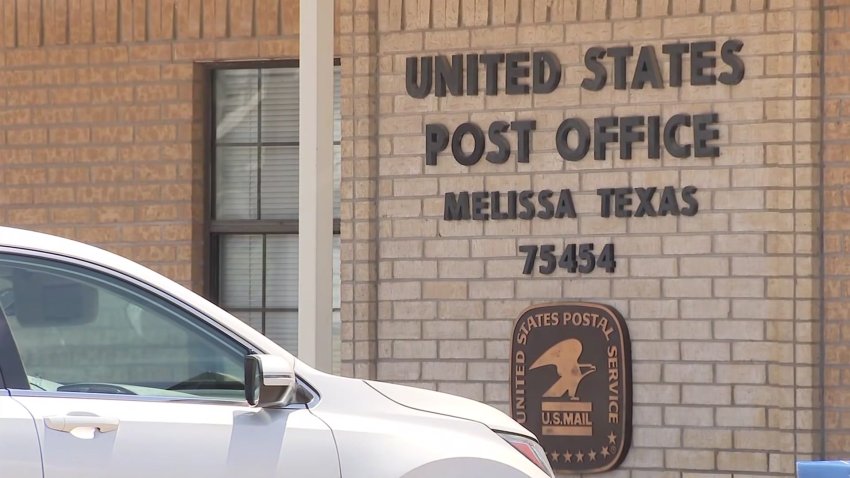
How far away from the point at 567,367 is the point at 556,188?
99cm

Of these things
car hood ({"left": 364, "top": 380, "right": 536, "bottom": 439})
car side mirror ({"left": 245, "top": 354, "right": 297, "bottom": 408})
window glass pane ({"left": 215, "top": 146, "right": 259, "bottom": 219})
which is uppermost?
window glass pane ({"left": 215, "top": 146, "right": 259, "bottom": 219})

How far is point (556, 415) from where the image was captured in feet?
26.8

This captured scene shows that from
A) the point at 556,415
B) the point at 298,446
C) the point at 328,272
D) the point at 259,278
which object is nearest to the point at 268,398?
the point at 298,446

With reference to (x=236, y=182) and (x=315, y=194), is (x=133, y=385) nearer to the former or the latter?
(x=315, y=194)

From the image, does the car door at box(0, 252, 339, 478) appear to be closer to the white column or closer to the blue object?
the blue object

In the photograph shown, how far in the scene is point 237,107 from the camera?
9359mm

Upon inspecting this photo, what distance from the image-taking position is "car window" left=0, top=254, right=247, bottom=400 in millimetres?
4508

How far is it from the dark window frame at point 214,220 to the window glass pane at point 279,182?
0.04m

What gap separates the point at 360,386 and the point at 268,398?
423mm

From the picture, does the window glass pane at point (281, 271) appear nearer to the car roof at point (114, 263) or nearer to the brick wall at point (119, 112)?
the brick wall at point (119, 112)

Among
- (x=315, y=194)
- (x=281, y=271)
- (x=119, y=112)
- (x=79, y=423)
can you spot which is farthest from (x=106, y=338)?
(x=119, y=112)

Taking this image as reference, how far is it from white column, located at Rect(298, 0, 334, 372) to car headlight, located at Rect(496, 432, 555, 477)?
1.93 metres

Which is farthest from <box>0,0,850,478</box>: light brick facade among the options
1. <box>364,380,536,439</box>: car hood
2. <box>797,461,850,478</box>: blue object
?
<box>364,380,536,439</box>: car hood

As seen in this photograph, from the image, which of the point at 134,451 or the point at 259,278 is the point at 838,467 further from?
the point at 259,278
